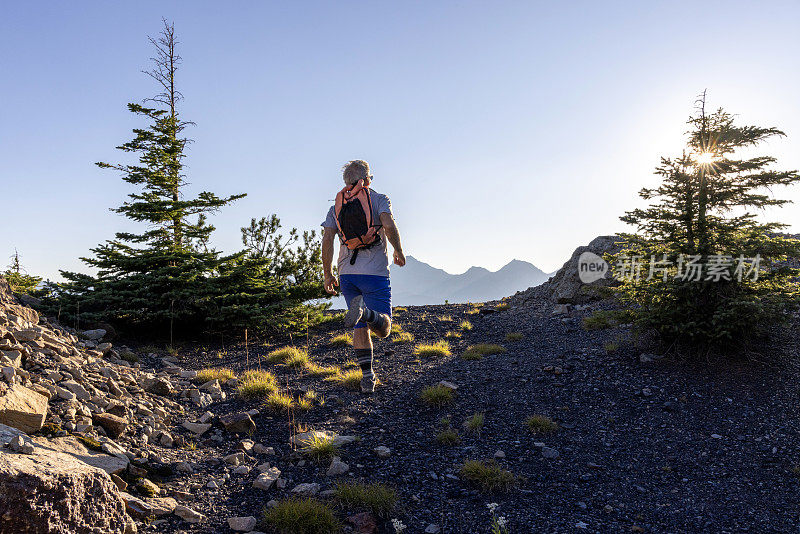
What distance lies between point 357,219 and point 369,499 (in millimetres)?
3351

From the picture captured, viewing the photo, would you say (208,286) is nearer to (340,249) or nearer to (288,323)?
(288,323)

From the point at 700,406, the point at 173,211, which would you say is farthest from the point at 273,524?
the point at 173,211

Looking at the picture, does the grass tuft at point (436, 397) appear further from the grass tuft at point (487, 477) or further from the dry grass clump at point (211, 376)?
the dry grass clump at point (211, 376)

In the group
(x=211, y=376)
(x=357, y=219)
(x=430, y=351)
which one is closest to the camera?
(x=357, y=219)

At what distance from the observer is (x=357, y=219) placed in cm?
587

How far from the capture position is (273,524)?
3.36 meters

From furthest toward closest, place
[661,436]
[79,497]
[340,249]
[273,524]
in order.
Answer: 1. [340,249]
2. [661,436]
3. [273,524]
4. [79,497]

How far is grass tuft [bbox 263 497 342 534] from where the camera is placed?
3.27 m

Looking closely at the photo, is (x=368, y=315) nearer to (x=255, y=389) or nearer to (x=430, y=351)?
(x=255, y=389)

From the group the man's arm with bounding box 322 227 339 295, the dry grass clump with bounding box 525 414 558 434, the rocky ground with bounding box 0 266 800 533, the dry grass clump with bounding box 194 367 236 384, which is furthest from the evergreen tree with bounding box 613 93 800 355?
the dry grass clump with bounding box 194 367 236 384

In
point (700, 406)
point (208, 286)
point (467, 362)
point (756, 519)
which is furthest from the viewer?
point (208, 286)

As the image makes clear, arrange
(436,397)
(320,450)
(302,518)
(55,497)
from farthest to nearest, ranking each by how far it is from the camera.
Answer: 1. (436,397)
2. (320,450)
3. (302,518)
4. (55,497)

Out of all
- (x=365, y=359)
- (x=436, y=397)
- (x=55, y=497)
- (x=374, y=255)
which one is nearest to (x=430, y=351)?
(x=365, y=359)

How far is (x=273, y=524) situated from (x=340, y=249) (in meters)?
3.61
